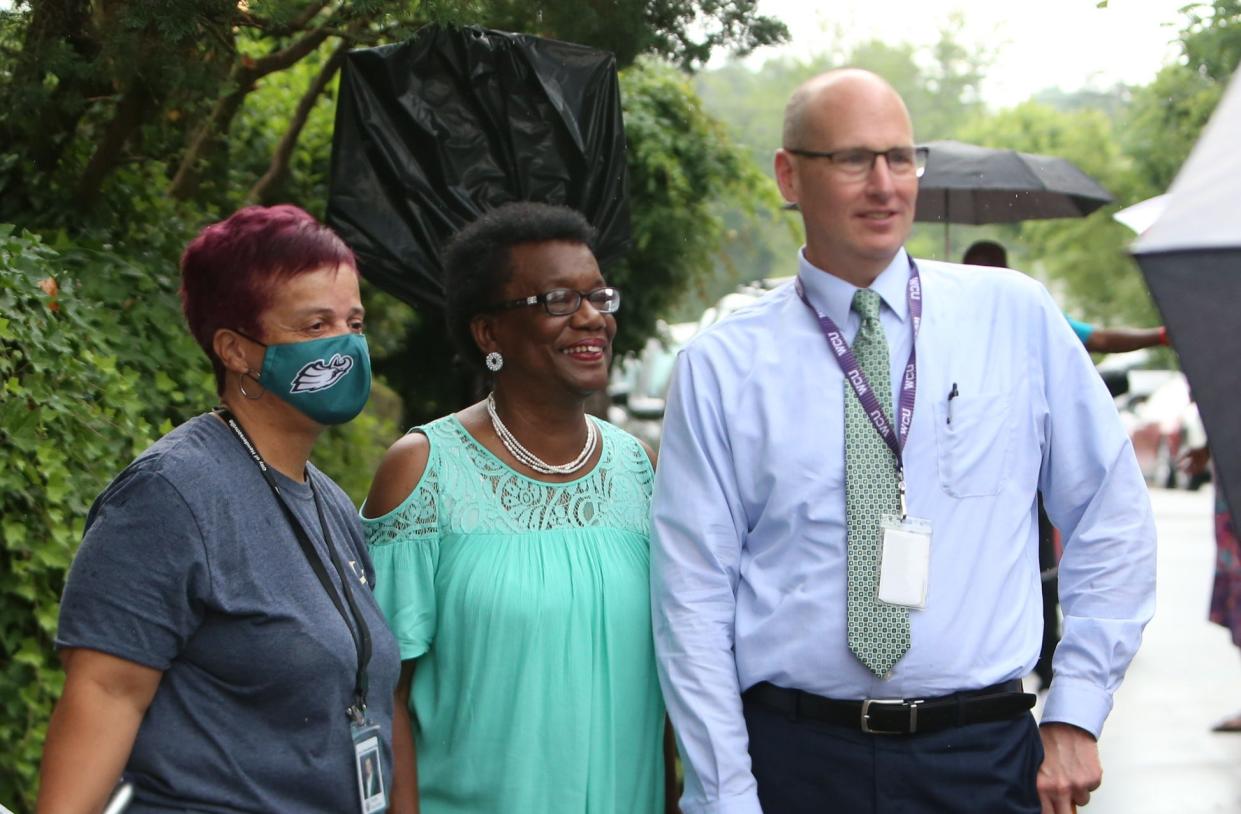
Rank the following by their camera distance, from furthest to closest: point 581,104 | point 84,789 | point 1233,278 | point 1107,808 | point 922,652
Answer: point 1107,808
point 581,104
point 922,652
point 84,789
point 1233,278

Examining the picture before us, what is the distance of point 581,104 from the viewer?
4809mm

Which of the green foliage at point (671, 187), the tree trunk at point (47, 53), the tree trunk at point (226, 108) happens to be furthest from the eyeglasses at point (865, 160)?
the green foliage at point (671, 187)

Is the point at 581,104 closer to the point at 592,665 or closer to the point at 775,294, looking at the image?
the point at 775,294

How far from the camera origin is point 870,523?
128 inches

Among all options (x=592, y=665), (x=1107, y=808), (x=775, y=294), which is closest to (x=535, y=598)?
(x=592, y=665)

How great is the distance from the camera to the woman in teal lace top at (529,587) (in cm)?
357

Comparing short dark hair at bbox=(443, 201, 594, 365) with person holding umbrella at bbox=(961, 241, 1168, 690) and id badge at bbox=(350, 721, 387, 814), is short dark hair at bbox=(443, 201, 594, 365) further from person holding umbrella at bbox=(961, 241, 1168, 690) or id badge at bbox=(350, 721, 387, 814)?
person holding umbrella at bbox=(961, 241, 1168, 690)

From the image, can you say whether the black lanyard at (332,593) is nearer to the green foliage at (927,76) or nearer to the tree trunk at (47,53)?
the tree trunk at (47,53)

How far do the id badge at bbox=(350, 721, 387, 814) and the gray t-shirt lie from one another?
0.02 m

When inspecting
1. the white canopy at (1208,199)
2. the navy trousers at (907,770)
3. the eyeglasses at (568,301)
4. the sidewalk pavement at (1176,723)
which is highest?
the white canopy at (1208,199)

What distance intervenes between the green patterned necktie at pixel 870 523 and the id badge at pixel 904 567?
0.02 metres

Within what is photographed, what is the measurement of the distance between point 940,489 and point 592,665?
851mm

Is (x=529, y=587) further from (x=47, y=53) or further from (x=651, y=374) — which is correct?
(x=651, y=374)

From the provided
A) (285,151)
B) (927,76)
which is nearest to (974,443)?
(285,151)
